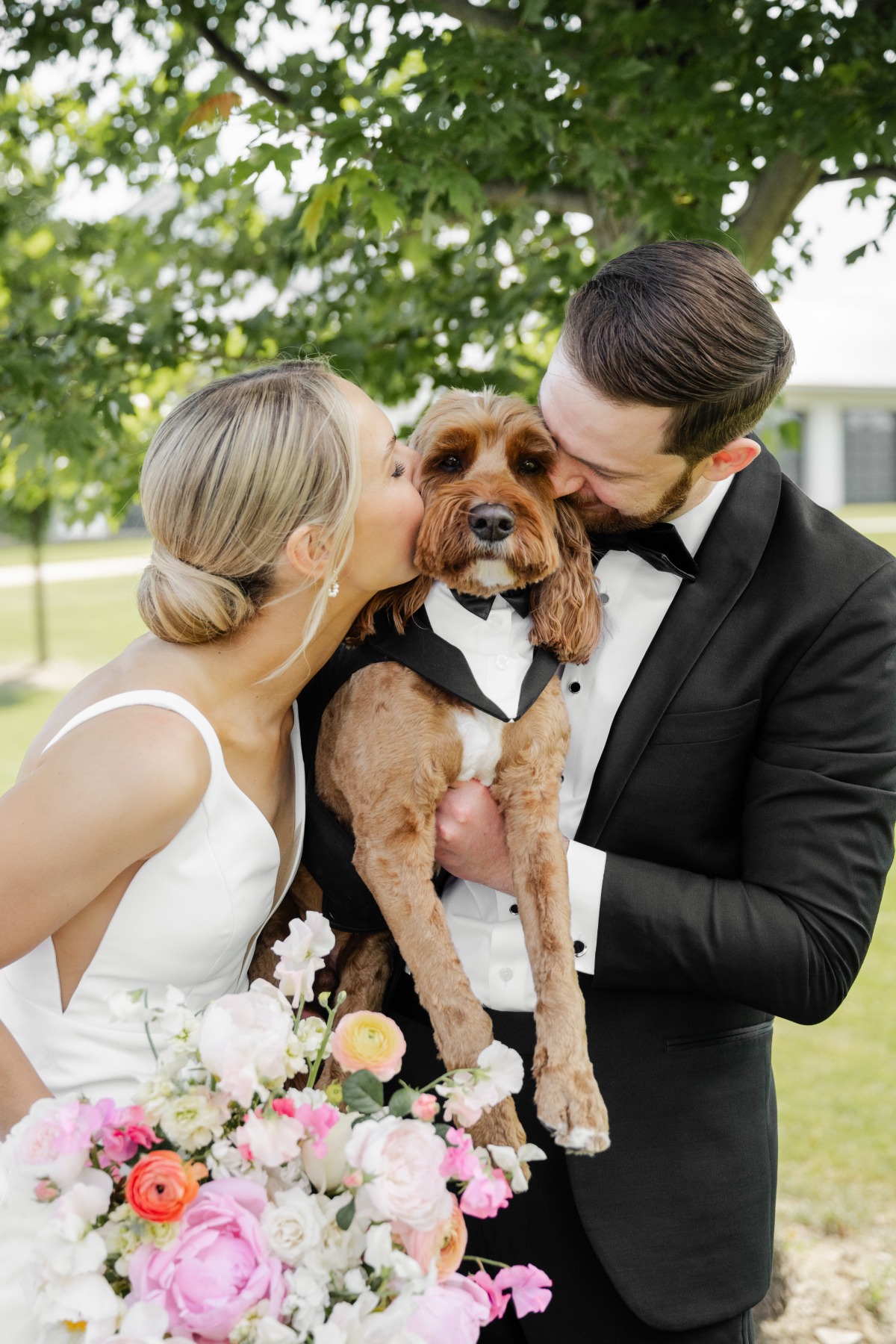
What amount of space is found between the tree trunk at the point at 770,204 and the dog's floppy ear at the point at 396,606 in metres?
2.39

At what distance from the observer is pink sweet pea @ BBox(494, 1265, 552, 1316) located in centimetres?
152

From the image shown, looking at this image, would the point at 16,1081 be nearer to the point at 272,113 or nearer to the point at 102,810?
the point at 102,810

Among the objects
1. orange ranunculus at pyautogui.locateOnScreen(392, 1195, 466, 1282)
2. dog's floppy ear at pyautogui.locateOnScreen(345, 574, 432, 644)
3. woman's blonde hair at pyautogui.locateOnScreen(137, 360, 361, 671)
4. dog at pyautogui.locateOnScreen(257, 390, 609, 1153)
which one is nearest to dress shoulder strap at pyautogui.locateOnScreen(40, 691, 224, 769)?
woman's blonde hair at pyautogui.locateOnScreen(137, 360, 361, 671)

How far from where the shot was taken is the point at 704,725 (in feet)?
7.13

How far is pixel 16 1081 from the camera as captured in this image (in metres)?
Answer: 1.87

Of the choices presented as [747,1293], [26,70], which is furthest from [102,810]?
[26,70]

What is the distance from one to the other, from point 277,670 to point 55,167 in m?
3.93

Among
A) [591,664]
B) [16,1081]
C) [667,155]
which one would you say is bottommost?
[16,1081]

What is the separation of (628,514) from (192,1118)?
1506 mm

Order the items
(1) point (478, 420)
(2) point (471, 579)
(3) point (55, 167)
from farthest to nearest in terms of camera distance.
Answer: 1. (3) point (55, 167)
2. (1) point (478, 420)
3. (2) point (471, 579)

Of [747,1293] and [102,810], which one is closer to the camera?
[102,810]

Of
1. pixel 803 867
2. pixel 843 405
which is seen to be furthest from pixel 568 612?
pixel 843 405

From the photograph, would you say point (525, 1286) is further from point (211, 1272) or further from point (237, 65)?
point (237, 65)

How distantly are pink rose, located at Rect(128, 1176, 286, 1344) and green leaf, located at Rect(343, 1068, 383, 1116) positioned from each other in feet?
0.58
